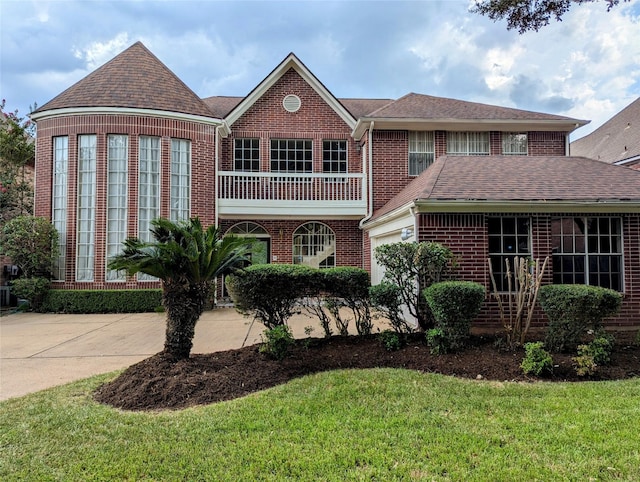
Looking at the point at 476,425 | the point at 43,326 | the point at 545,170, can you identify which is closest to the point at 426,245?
the point at 476,425

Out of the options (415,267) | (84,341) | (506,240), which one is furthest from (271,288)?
(506,240)

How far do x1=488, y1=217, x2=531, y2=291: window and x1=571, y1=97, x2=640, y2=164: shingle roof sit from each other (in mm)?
11439

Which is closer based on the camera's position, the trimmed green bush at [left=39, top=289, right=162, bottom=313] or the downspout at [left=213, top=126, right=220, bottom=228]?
the trimmed green bush at [left=39, top=289, right=162, bottom=313]

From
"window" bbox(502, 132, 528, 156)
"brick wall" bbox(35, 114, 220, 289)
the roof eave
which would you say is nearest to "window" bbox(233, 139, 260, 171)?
"brick wall" bbox(35, 114, 220, 289)

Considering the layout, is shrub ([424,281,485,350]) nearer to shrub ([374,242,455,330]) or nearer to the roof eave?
shrub ([374,242,455,330])

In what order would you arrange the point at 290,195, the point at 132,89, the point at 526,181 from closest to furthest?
the point at 526,181 → the point at 132,89 → the point at 290,195

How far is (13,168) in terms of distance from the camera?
1422cm

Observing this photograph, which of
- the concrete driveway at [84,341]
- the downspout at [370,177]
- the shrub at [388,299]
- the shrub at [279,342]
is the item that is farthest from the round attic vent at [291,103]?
the shrub at [279,342]

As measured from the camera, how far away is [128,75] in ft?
41.7

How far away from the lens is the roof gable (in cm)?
1385

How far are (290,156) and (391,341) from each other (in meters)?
9.91

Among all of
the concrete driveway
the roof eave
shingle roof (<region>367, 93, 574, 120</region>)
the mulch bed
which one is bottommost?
the concrete driveway

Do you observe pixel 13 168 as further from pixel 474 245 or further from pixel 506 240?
pixel 506 240

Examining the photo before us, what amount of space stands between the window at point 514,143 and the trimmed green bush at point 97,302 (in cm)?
1303
